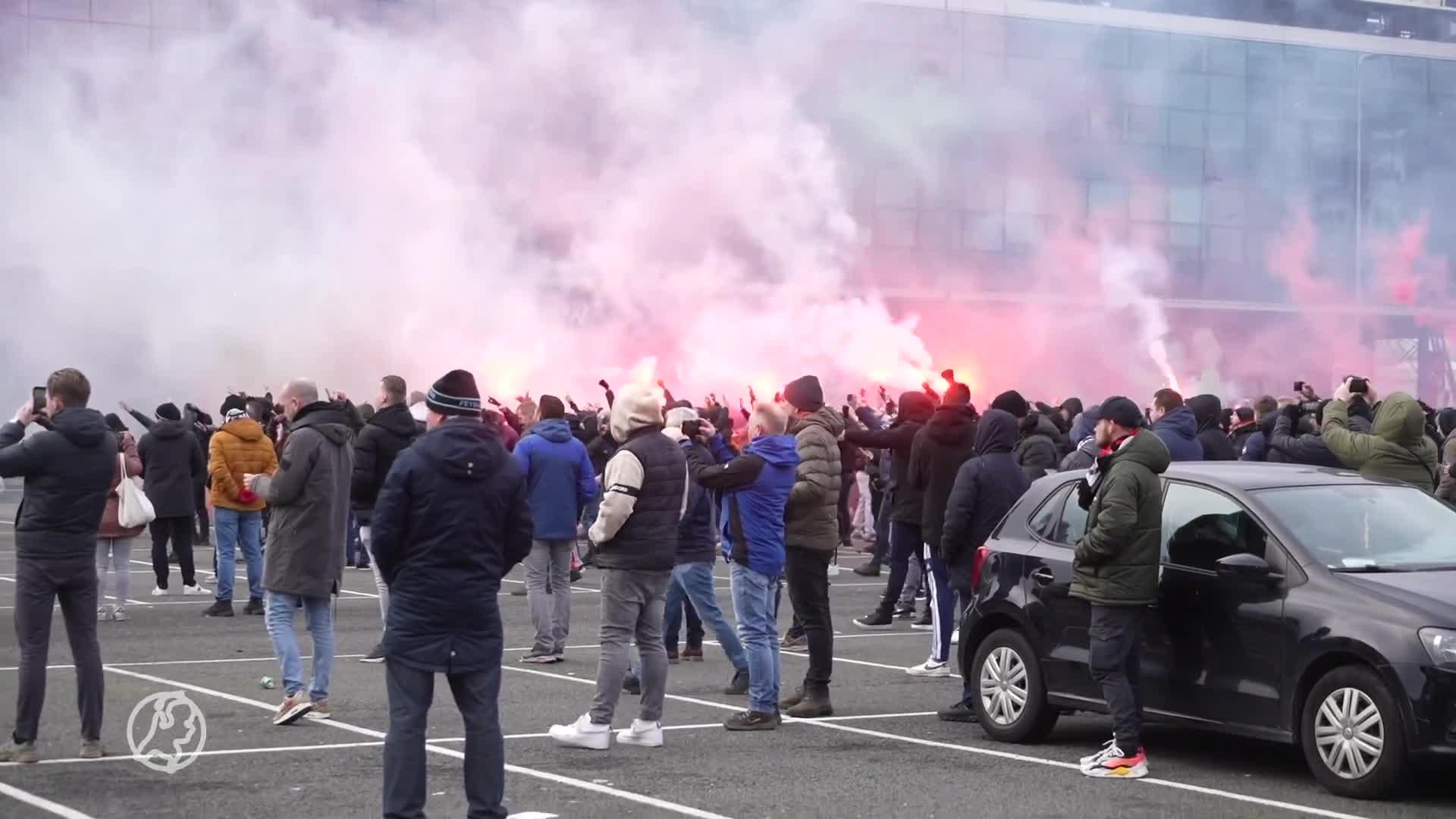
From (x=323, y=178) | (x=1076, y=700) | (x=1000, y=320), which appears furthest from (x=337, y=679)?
(x=1000, y=320)

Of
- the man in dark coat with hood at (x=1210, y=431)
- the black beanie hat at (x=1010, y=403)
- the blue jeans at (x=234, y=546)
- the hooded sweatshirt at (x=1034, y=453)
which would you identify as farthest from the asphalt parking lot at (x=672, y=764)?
the man in dark coat with hood at (x=1210, y=431)

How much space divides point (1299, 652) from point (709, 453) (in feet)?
11.7

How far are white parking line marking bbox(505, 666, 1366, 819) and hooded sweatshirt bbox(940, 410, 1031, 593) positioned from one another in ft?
4.78

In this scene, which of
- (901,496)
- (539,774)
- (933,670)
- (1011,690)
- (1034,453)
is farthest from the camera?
(1034,453)

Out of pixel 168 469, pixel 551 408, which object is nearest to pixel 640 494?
pixel 551 408

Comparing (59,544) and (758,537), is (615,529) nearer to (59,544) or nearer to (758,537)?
(758,537)

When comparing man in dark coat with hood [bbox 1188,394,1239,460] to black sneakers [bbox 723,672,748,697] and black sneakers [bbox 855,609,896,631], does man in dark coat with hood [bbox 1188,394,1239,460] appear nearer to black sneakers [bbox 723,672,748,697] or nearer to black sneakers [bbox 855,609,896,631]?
black sneakers [bbox 855,609,896,631]

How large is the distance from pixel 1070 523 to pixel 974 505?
1.55 meters

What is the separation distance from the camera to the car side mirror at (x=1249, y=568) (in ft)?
25.5

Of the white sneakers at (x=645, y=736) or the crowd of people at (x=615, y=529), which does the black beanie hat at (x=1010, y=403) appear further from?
the white sneakers at (x=645, y=736)

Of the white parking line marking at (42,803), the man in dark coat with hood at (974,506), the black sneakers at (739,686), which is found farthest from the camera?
the black sneakers at (739,686)

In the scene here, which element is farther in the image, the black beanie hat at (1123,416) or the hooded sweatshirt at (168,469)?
the hooded sweatshirt at (168,469)

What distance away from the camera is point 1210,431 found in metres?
14.2

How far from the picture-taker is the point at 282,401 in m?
9.73
